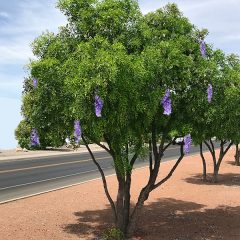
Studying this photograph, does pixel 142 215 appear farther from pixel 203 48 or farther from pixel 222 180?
pixel 222 180

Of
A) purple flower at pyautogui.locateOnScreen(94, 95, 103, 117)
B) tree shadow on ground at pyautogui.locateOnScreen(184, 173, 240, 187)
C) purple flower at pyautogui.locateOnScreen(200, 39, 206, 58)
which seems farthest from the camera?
tree shadow on ground at pyautogui.locateOnScreen(184, 173, 240, 187)

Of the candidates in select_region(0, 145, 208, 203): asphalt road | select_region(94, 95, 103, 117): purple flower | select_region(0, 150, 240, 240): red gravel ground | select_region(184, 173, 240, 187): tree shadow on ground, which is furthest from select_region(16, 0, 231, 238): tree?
select_region(184, 173, 240, 187): tree shadow on ground

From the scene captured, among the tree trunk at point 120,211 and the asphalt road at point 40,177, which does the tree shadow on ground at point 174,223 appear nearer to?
the tree trunk at point 120,211

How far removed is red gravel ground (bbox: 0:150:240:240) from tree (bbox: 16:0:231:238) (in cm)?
162

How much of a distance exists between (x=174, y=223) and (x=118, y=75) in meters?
7.03

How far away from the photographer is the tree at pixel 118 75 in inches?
392

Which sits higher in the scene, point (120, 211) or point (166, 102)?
point (166, 102)

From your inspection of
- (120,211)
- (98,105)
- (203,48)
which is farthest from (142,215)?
(98,105)

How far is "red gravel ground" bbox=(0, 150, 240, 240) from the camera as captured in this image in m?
13.5

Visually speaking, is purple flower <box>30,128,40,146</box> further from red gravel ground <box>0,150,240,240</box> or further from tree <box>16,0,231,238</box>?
red gravel ground <box>0,150,240,240</box>

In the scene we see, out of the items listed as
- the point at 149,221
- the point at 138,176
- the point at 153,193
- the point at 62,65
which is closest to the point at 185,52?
the point at 62,65

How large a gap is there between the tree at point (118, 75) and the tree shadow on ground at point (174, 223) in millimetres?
1182

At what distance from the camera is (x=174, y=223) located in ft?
49.5

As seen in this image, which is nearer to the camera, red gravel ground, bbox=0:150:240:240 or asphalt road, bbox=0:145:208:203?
red gravel ground, bbox=0:150:240:240
